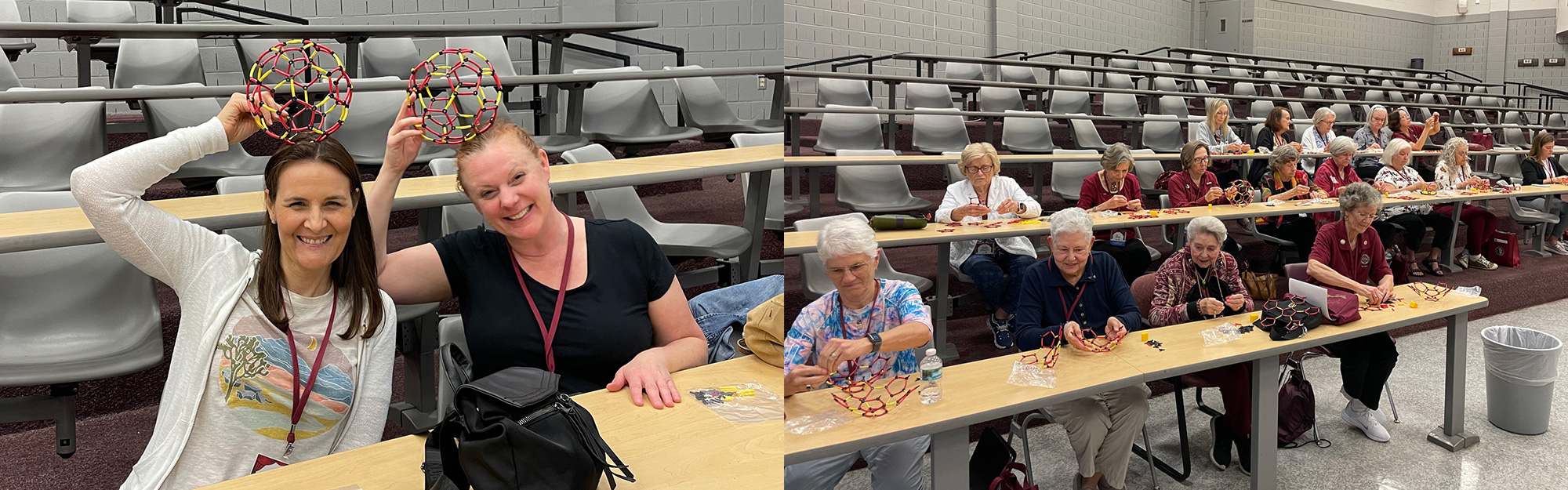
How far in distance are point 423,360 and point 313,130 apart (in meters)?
0.35

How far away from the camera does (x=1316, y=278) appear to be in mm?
2492

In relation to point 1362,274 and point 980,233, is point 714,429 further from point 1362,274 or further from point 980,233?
point 1362,274

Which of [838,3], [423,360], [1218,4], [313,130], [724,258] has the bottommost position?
[423,360]

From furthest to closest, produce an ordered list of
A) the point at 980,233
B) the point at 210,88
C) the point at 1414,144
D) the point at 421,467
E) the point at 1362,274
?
the point at 1414,144, the point at 1362,274, the point at 980,233, the point at 210,88, the point at 421,467

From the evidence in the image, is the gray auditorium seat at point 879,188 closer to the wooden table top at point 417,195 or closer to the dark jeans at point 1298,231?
the wooden table top at point 417,195

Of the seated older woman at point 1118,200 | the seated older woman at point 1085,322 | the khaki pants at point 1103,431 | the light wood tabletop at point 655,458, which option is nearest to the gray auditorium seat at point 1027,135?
the seated older woman at point 1118,200

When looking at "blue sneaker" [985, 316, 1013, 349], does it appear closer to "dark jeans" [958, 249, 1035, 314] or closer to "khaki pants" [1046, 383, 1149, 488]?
"dark jeans" [958, 249, 1035, 314]

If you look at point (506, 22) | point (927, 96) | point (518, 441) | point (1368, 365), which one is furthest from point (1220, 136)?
point (518, 441)

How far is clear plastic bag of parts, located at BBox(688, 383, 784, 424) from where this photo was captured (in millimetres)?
725

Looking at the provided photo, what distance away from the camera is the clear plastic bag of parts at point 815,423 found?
0.78 meters

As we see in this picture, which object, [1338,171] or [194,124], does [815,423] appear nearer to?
[194,124]

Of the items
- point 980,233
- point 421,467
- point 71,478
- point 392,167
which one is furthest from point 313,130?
point 980,233

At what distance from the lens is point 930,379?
139 cm

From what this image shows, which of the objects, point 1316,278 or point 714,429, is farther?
point 1316,278
